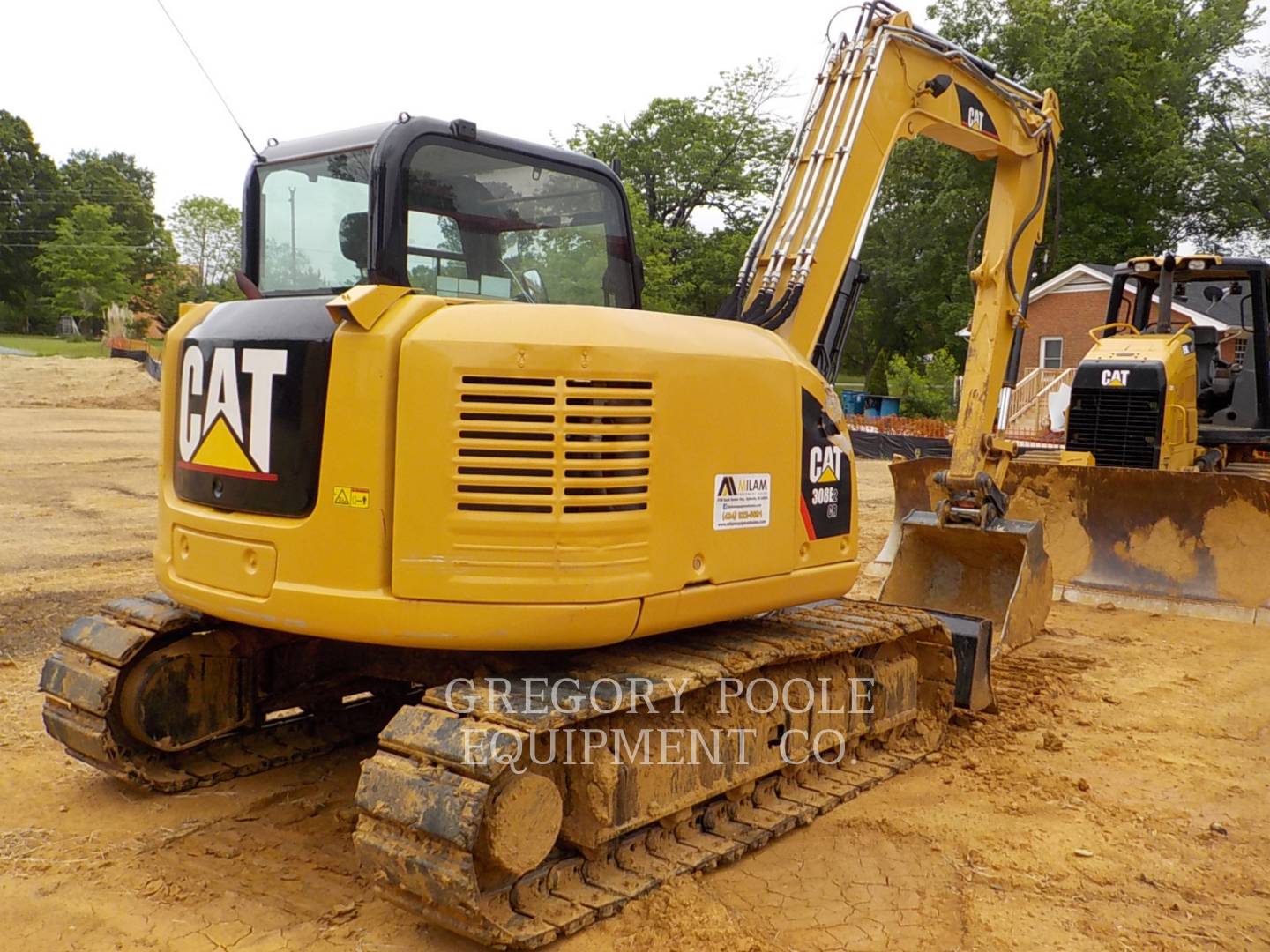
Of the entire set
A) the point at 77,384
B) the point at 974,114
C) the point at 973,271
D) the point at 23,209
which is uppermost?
the point at 23,209

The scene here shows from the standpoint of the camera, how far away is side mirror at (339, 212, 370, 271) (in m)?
4.27

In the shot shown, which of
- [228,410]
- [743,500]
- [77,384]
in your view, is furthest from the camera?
[77,384]

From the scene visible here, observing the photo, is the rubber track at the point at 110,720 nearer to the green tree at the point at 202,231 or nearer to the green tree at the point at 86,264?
the green tree at the point at 86,264

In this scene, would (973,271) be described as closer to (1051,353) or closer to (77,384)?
(1051,353)

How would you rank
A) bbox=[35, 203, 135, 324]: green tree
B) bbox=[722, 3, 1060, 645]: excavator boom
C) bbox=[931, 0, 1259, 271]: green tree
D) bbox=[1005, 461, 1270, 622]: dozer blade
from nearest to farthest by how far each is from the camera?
bbox=[722, 3, 1060, 645]: excavator boom < bbox=[1005, 461, 1270, 622]: dozer blade < bbox=[931, 0, 1259, 271]: green tree < bbox=[35, 203, 135, 324]: green tree

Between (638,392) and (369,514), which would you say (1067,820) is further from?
(369,514)

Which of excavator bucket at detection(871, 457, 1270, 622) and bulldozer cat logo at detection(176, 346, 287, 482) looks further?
excavator bucket at detection(871, 457, 1270, 622)

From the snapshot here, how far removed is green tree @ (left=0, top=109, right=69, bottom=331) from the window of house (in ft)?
170

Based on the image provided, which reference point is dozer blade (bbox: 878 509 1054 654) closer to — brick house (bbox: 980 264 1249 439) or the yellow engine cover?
the yellow engine cover

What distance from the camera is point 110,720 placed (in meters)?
4.53

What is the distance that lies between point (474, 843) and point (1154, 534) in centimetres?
661

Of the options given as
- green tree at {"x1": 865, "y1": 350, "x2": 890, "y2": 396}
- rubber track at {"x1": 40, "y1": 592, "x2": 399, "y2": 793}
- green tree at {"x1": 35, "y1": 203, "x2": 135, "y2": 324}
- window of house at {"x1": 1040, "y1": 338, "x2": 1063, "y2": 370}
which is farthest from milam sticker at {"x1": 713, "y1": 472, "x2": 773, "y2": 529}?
green tree at {"x1": 35, "y1": 203, "x2": 135, "y2": 324}

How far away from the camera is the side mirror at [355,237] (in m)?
4.27

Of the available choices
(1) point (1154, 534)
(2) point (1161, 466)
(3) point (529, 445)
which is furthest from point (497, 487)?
(2) point (1161, 466)
